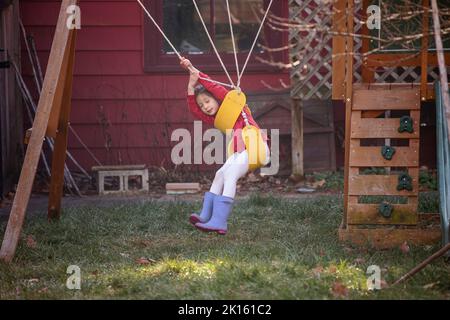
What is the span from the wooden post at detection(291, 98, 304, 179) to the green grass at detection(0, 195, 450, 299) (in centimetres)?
174

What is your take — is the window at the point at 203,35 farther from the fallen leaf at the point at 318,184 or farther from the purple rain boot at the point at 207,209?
the purple rain boot at the point at 207,209

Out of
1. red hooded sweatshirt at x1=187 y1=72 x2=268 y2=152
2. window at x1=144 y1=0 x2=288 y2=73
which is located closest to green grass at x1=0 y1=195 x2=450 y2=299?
red hooded sweatshirt at x1=187 y1=72 x2=268 y2=152

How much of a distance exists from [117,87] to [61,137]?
10.7ft

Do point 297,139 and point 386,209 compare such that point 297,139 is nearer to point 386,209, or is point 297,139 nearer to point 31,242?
point 386,209

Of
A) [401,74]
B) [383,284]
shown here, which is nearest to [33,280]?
[383,284]

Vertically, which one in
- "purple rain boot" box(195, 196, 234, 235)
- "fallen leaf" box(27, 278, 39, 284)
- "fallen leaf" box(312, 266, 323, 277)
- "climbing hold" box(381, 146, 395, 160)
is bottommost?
"fallen leaf" box(27, 278, 39, 284)

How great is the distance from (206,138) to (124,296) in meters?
5.16

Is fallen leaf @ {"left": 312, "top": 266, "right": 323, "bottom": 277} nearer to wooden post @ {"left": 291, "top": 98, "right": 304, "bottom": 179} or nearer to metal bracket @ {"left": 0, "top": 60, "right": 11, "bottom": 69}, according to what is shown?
wooden post @ {"left": 291, "top": 98, "right": 304, "bottom": 179}

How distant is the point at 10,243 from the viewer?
5.61 m

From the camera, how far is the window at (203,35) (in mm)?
9961

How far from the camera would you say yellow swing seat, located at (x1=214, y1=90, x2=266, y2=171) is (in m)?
6.12
